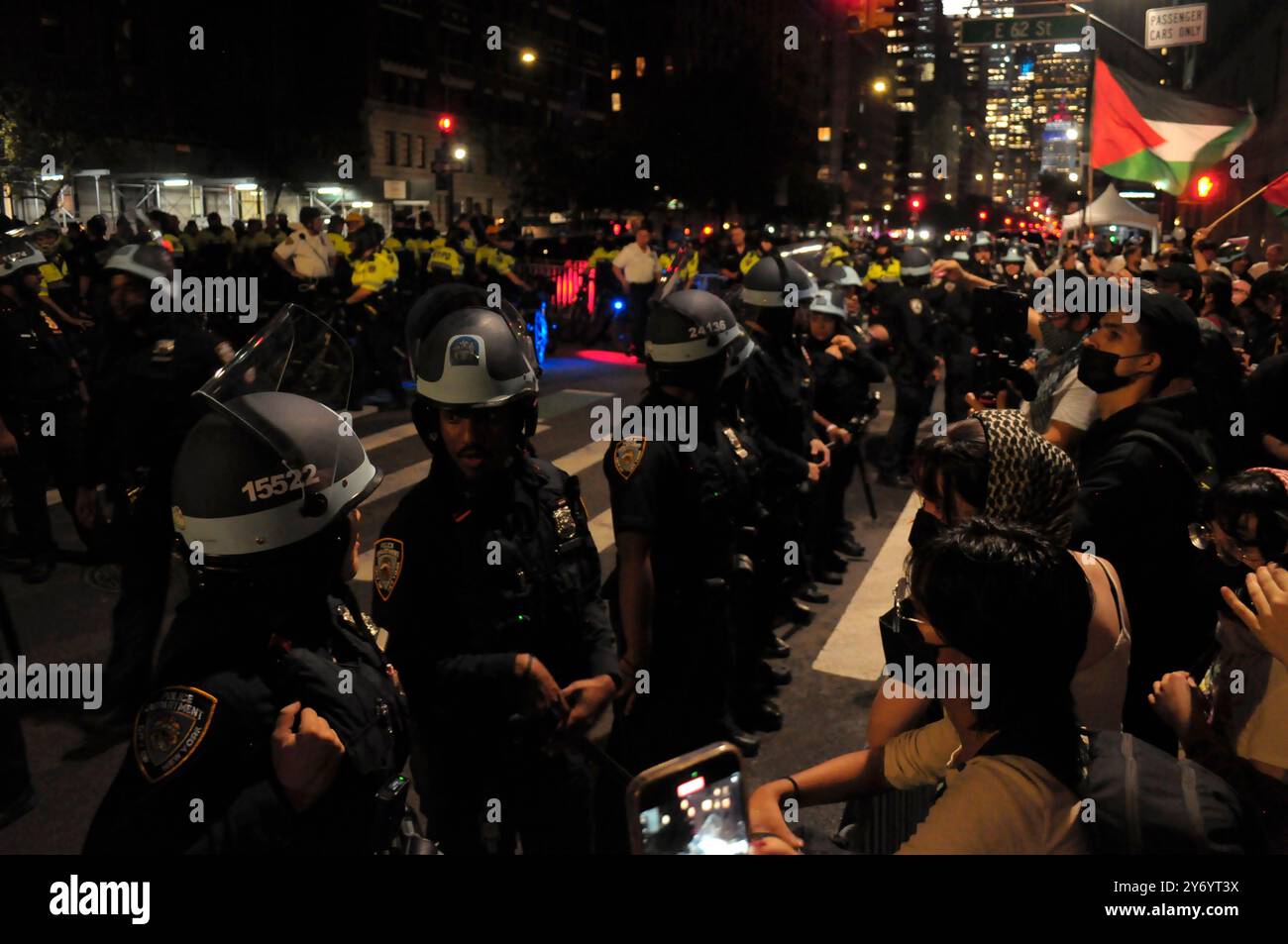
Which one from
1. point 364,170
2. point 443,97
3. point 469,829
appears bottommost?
point 469,829

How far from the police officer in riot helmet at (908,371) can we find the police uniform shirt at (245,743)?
8.22 metres

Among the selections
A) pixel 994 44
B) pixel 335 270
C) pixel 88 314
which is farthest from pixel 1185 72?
pixel 88 314

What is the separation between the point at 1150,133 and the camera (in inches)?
493

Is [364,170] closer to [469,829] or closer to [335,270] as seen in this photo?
[335,270]

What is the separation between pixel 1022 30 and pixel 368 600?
552 inches

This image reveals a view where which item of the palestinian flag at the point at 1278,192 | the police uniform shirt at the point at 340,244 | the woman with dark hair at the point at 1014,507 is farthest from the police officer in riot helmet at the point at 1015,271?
the woman with dark hair at the point at 1014,507

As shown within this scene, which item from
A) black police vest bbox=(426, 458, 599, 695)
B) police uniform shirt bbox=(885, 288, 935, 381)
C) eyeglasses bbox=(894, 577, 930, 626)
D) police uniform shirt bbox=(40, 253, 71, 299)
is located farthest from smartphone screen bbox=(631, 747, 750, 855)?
police uniform shirt bbox=(40, 253, 71, 299)

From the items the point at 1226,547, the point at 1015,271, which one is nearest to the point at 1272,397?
the point at 1226,547

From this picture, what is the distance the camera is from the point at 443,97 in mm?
55500

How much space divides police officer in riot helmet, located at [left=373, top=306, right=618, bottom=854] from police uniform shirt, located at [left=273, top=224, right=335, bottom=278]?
10.4 metres

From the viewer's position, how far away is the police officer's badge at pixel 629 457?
12.0 ft

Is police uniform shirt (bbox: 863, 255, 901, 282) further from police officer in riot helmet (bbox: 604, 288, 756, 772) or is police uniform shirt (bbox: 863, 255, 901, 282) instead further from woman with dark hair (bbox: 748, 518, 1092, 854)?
woman with dark hair (bbox: 748, 518, 1092, 854)

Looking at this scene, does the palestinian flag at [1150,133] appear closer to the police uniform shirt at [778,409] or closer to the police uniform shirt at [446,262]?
the police uniform shirt at [446,262]
